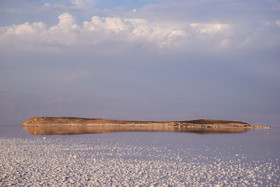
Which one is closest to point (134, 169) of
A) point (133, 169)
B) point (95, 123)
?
point (133, 169)

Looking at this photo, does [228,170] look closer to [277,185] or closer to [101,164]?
[277,185]

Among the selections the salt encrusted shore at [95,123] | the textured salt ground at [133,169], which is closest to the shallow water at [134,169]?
the textured salt ground at [133,169]

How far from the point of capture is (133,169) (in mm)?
14523

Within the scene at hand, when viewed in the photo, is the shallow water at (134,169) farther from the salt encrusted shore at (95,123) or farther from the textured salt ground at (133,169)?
the salt encrusted shore at (95,123)

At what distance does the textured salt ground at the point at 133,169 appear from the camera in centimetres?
1219

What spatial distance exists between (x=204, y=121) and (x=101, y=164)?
297ft

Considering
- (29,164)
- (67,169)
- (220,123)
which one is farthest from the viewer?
(220,123)

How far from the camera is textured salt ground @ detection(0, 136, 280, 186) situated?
1219 cm

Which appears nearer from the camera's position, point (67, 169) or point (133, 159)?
point (67, 169)

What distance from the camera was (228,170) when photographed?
14.8m

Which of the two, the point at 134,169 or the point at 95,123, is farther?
the point at 95,123

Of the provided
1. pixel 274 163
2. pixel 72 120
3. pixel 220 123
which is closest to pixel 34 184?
pixel 274 163

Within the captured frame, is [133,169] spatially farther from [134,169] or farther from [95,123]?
[95,123]

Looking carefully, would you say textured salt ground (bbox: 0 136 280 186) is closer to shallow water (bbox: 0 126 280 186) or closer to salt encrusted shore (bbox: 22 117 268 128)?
shallow water (bbox: 0 126 280 186)
